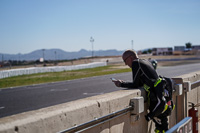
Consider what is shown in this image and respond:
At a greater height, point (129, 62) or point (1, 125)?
point (129, 62)

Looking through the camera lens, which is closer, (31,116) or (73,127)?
(31,116)

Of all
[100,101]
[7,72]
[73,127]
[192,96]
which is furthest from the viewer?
[7,72]

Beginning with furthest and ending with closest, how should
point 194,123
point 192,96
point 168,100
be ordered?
point 192,96 < point 194,123 < point 168,100

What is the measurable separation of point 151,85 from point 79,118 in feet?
5.20

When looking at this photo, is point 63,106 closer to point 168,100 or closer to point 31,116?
point 31,116

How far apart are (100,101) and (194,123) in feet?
10.9

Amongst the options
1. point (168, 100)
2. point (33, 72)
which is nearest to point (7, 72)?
point (33, 72)

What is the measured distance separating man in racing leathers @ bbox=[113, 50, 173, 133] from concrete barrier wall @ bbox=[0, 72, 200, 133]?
19cm

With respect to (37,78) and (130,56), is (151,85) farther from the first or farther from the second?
(37,78)

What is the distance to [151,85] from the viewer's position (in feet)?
14.6

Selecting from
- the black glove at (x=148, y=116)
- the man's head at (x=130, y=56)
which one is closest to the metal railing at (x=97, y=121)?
the black glove at (x=148, y=116)

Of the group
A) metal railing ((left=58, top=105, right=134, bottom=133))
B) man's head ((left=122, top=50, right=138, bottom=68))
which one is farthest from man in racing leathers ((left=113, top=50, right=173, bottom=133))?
Result: metal railing ((left=58, top=105, right=134, bottom=133))

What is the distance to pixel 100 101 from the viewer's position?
3.76m

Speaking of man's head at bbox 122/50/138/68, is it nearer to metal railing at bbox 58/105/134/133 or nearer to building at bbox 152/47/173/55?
metal railing at bbox 58/105/134/133
